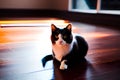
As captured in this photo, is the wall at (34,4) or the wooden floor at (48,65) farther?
the wall at (34,4)

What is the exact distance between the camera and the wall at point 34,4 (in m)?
4.87

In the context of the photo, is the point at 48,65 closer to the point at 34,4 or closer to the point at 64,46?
the point at 64,46

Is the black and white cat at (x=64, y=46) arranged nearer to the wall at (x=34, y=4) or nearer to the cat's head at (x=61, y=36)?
the cat's head at (x=61, y=36)

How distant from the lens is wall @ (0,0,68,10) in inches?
192

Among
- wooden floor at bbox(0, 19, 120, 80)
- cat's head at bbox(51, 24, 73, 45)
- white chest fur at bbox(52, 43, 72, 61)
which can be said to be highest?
cat's head at bbox(51, 24, 73, 45)

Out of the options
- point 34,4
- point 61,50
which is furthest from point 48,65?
point 34,4

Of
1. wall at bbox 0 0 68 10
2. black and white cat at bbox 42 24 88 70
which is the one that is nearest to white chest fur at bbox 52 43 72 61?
black and white cat at bbox 42 24 88 70

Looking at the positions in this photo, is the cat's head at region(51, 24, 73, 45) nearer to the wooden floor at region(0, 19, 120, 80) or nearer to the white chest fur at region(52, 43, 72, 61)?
the white chest fur at region(52, 43, 72, 61)

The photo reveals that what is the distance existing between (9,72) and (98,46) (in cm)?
93

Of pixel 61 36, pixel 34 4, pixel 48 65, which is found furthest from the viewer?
pixel 34 4

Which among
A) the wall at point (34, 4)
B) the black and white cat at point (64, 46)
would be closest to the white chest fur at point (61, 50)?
the black and white cat at point (64, 46)

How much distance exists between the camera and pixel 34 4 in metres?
5.19

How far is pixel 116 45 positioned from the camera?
1.78 m

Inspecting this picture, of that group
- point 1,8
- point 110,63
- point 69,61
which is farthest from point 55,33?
point 1,8
